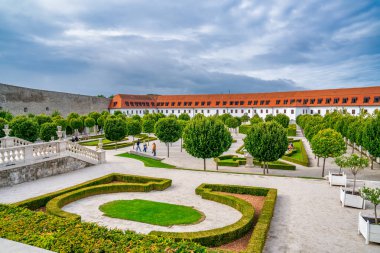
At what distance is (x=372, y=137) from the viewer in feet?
79.6

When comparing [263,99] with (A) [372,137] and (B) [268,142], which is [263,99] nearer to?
(A) [372,137]

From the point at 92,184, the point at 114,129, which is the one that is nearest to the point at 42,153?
the point at 92,184

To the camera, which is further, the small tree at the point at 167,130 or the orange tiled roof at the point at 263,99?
the orange tiled roof at the point at 263,99

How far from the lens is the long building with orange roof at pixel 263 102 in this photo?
250 feet

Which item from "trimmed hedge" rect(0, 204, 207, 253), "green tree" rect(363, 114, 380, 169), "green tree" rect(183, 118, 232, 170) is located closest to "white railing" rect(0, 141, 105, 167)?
"green tree" rect(183, 118, 232, 170)

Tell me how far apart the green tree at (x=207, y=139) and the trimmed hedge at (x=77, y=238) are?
1599 cm

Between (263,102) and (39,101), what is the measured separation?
6548 cm

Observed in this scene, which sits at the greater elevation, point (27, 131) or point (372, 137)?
point (372, 137)

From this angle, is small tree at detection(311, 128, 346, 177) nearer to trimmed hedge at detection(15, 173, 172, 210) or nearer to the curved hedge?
the curved hedge

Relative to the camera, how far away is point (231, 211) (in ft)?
45.3

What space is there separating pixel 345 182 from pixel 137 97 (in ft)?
295

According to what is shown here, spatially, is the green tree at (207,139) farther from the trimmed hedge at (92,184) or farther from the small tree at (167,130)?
the small tree at (167,130)

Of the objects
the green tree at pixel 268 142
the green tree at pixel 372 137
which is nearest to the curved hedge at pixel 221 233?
the green tree at pixel 268 142

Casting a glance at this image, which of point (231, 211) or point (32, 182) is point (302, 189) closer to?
point (231, 211)
